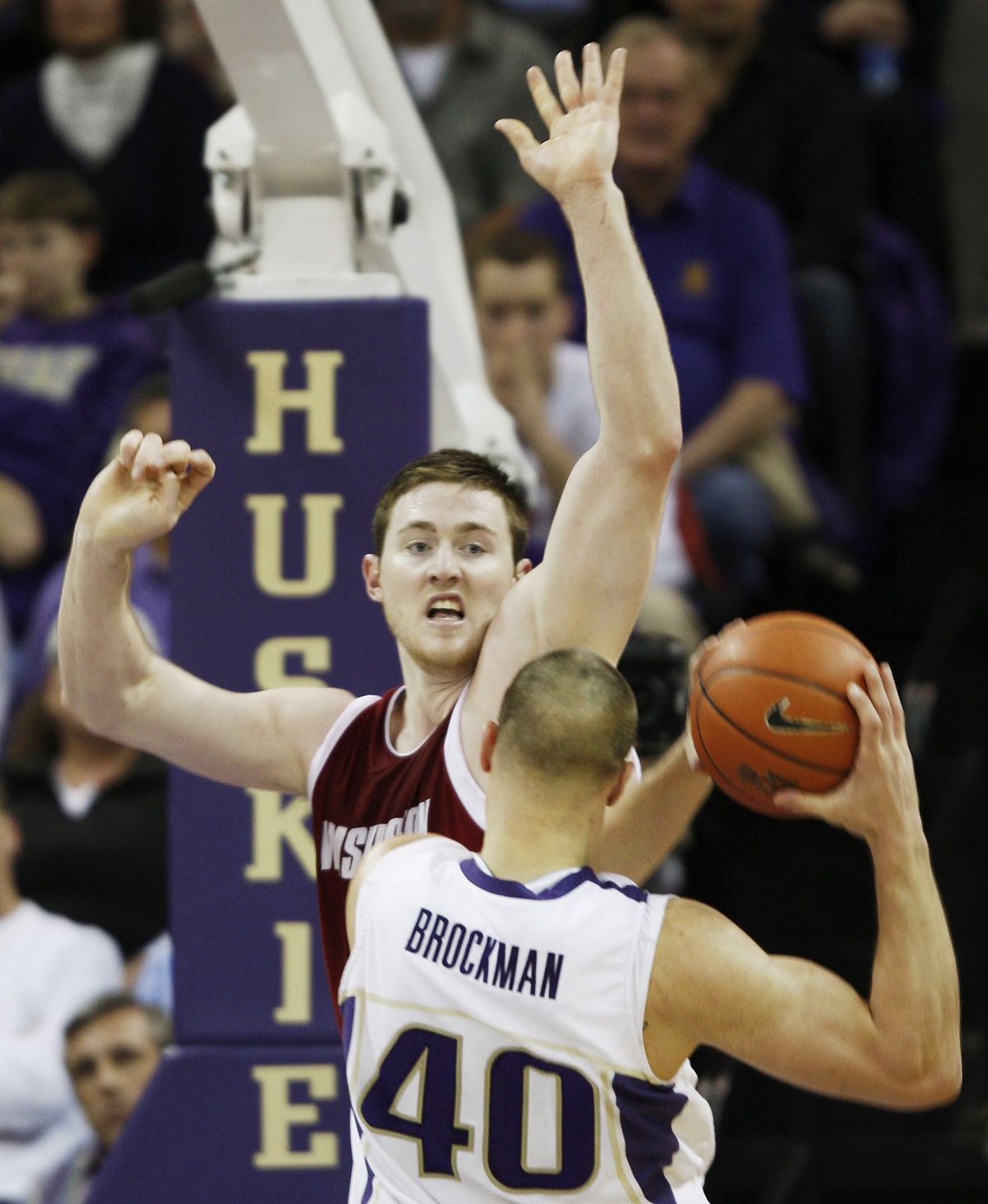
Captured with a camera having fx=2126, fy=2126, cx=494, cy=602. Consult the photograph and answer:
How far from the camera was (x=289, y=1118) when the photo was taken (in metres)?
4.57

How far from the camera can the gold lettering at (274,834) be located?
15.1 feet

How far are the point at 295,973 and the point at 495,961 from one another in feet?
5.36

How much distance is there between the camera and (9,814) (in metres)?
6.57

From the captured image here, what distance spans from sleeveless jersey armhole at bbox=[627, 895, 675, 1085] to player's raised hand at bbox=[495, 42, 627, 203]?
1.19 m

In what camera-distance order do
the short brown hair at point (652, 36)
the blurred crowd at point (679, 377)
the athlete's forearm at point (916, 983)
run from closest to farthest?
the athlete's forearm at point (916, 983)
the blurred crowd at point (679, 377)
the short brown hair at point (652, 36)

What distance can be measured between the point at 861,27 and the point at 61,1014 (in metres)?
5.52

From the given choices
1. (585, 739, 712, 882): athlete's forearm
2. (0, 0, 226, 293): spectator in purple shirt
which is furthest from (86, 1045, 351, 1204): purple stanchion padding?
(0, 0, 226, 293): spectator in purple shirt

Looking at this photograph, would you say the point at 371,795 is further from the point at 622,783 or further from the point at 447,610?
the point at 622,783

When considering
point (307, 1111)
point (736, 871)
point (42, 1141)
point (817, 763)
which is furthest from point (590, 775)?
point (736, 871)

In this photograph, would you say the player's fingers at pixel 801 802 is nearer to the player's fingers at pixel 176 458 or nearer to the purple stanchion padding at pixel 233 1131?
the player's fingers at pixel 176 458

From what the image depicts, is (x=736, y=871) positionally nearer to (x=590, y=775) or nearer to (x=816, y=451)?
(x=816, y=451)

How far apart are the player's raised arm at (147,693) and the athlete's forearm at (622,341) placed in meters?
0.75

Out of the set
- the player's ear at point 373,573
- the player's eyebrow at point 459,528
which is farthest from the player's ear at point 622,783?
the player's ear at point 373,573

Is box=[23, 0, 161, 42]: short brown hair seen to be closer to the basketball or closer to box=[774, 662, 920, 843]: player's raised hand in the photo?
the basketball
